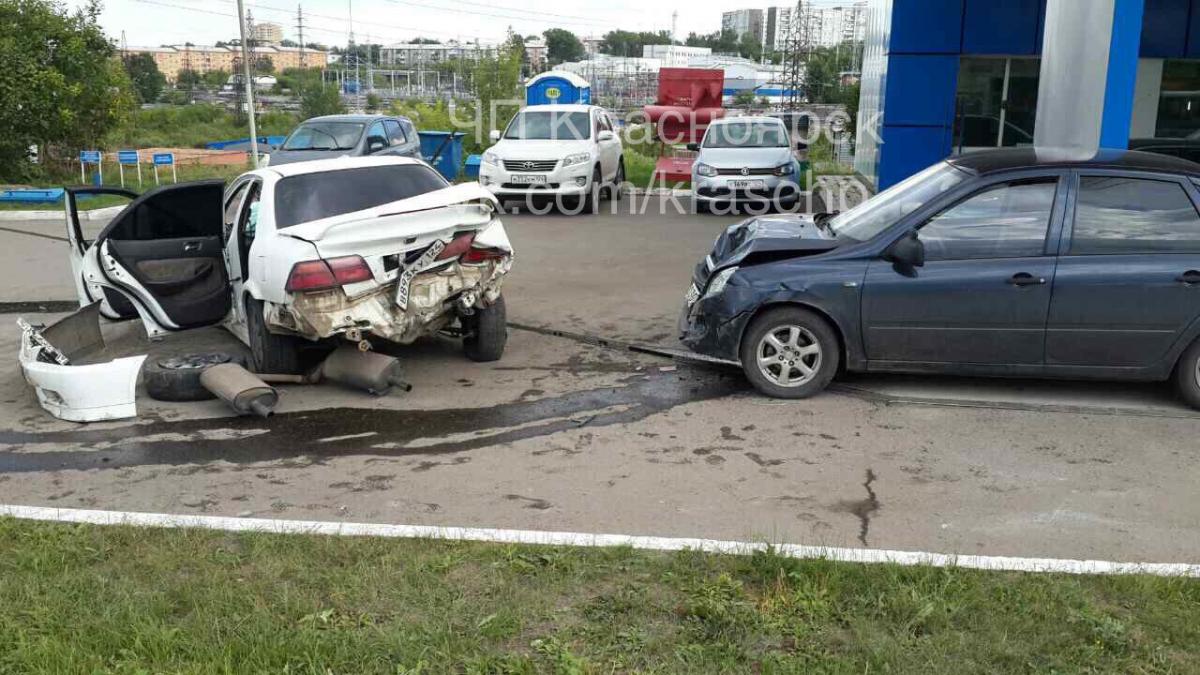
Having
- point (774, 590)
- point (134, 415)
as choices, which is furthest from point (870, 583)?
point (134, 415)

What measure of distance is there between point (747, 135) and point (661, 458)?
40.5 ft

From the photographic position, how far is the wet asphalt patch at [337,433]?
236 inches

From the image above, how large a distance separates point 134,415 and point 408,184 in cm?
260

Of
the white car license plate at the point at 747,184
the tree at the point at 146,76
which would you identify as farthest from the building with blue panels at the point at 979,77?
the tree at the point at 146,76

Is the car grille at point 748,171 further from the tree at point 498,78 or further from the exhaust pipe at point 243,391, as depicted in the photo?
the tree at point 498,78

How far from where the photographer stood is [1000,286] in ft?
21.4

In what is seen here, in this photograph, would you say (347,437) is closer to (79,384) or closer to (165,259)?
(79,384)

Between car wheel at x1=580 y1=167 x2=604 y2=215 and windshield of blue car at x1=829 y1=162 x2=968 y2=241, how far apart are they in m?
9.85

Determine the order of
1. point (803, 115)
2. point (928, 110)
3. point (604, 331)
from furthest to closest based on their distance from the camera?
point (803, 115) → point (928, 110) → point (604, 331)

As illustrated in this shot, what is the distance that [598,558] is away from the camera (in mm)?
4355

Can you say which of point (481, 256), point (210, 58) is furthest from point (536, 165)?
point (210, 58)

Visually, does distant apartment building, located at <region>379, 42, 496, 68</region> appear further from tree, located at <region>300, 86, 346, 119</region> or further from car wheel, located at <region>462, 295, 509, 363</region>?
car wheel, located at <region>462, 295, 509, 363</region>

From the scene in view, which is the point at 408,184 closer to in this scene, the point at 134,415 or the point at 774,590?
the point at 134,415

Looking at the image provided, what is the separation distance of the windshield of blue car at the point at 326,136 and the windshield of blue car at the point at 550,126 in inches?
104
